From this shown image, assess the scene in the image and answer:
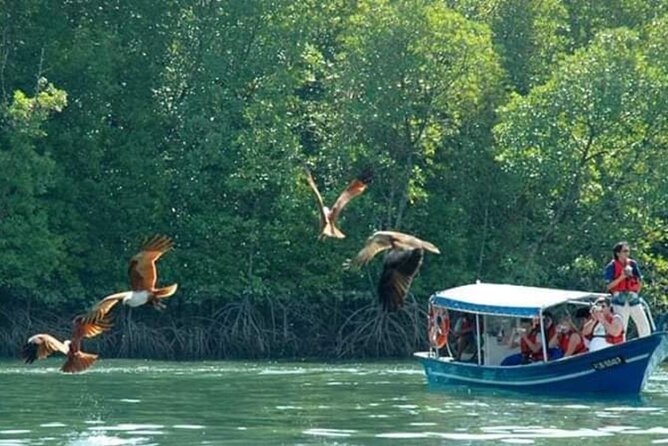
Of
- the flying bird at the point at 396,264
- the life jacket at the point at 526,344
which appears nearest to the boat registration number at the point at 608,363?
the life jacket at the point at 526,344

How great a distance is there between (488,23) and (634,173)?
22.0ft

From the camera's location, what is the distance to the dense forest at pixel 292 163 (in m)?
48.9

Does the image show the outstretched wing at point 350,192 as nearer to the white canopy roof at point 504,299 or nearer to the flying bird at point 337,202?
the flying bird at point 337,202

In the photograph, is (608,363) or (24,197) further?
(24,197)

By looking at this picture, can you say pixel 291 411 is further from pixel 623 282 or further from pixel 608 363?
pixel 623 282

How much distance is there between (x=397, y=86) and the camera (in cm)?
4978

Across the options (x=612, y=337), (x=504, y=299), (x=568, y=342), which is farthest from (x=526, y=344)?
(x=612, y=337)

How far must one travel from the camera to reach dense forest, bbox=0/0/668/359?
160 ft

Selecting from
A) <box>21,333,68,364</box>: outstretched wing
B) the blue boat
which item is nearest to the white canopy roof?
the blue boat

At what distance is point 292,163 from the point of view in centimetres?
4941

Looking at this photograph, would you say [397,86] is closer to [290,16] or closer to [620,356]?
[290,16]

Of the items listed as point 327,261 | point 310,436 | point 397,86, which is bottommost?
point 310,436

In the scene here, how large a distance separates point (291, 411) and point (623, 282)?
5.95m

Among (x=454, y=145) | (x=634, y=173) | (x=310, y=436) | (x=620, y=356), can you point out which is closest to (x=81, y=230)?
(x=454, y=145)
